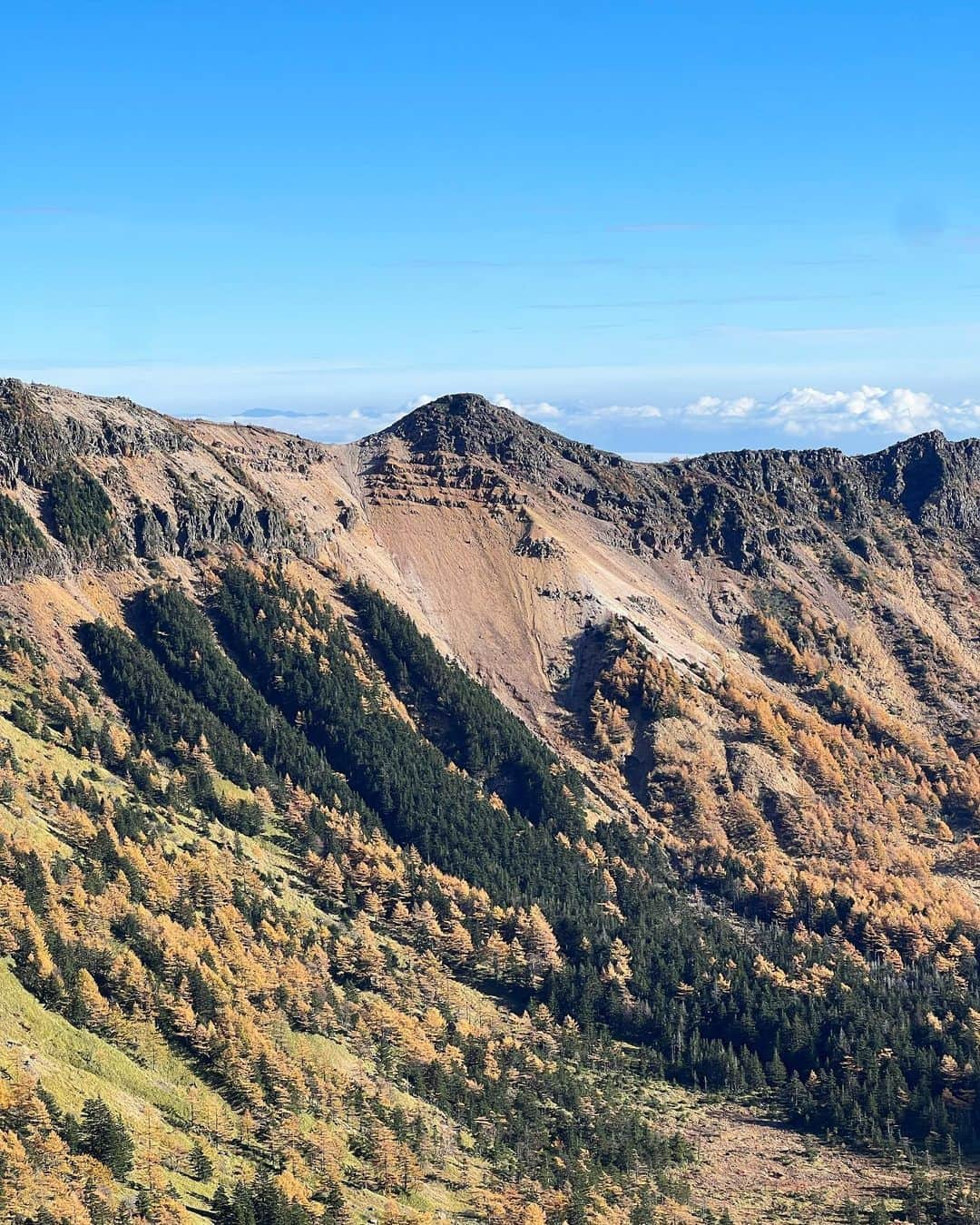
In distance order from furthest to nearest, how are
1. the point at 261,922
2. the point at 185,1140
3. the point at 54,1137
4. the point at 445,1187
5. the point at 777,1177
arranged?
the point at 261,922 → the point at 777,1177 → the point at 445,1187 → the point at 185,1140 → the point at 54,1137

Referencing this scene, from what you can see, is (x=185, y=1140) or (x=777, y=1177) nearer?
(x=185, y=1140)

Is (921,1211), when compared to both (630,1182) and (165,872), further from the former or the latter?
(165,872)

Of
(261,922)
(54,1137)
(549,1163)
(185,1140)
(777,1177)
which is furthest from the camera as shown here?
(261,922)

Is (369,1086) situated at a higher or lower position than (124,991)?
lower

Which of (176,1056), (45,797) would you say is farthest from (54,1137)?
(45,797)

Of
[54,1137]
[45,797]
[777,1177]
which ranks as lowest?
[777,1177]

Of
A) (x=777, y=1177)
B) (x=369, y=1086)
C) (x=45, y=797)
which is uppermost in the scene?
(x=45, y=797)

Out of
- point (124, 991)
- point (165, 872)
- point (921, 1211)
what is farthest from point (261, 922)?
point (921, 1211)

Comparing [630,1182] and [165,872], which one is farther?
[165,872]

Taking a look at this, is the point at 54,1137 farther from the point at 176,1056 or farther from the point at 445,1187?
the point at 445,1187
